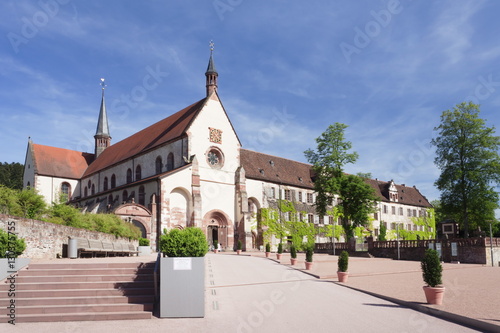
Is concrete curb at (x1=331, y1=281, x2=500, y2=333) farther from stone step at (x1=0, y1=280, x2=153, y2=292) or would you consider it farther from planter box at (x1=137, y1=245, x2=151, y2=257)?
planter box at (x1=137, y1=245, x2=151, y2=257)

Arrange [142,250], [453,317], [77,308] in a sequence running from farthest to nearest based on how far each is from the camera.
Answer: [142,250], [77,308], [453,317]

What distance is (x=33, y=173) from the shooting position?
58.9 metres

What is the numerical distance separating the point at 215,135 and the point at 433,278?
35.9 metres

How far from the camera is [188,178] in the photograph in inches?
1678

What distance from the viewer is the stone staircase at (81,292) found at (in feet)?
35.4

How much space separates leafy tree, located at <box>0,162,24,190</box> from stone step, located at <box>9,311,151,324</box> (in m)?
74.6

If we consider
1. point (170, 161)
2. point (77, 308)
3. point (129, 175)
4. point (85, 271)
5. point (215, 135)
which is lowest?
point (77, 308)

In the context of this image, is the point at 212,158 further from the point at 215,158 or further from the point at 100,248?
the point at 100,248

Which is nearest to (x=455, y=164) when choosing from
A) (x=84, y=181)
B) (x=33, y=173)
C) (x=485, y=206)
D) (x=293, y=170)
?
(x=485, y=206)

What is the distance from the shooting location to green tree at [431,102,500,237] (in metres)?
41.5

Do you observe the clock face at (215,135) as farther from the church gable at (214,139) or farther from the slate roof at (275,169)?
the slate roof at (275,169)

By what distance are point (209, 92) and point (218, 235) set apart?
15645 millimetres

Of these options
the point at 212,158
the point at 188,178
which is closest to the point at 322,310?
the point at 188,178

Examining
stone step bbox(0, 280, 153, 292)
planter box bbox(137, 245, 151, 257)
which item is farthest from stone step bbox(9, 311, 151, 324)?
planter box bbox(137, 245, 151, 257)
